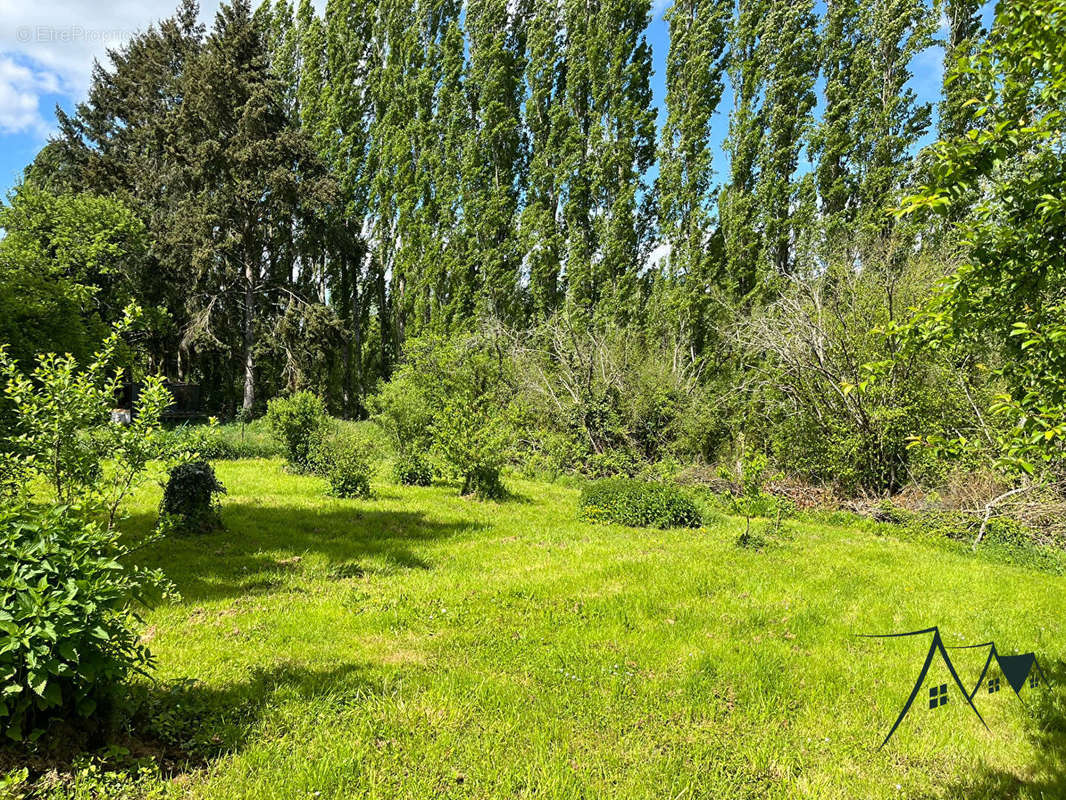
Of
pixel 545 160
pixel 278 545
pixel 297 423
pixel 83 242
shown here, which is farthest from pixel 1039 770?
pixel 83 242

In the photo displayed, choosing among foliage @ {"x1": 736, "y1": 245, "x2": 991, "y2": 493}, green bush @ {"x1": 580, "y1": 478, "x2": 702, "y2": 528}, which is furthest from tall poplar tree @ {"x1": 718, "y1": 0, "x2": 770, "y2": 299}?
green bush @ {"x1": 580, "y1": 478, "x2": 702, "y2": 528}

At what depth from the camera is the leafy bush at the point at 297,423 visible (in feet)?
45.3

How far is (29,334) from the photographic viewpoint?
641cm

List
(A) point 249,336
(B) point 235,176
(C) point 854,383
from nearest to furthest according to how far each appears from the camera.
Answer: (C) point 854,383 < (B) point 235,176 < (A) point 249,336

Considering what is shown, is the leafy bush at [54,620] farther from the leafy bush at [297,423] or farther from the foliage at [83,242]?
the foliage at [83,242]

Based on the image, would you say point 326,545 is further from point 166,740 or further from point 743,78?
point 743,78

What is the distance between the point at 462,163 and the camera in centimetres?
2483

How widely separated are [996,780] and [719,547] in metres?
5.14

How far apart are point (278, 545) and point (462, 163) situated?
21.9m

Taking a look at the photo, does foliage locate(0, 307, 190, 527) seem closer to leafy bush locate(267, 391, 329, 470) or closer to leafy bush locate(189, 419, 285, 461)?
leafy bush locate(267, 391, 329, 470)

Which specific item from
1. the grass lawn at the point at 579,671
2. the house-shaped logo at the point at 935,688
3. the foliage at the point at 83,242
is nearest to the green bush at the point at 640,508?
the grass lawn at the point at 579,671

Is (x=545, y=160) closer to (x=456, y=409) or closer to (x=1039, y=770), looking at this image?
(x=456, y=409)

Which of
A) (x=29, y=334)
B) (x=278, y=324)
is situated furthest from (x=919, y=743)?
(x=278, y=324)

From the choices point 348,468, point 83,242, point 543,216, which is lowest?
point 348,468
